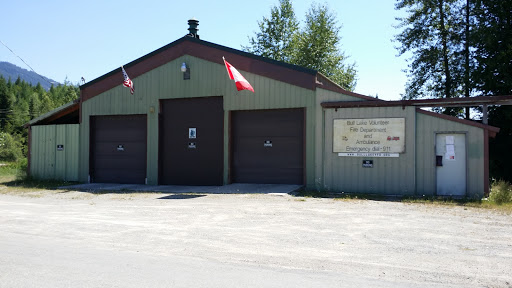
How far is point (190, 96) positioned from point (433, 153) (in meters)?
9.29

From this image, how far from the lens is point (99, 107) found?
2012 centimetres

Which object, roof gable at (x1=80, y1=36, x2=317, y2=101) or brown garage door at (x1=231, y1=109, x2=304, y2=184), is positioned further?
brown garage door at (x1=231, y1=109, x2=304, y2=184)

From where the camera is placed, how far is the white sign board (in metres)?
14.9

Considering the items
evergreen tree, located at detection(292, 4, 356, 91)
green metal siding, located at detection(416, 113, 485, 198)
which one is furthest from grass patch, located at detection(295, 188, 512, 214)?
evergreen tree, located at detection(292, 4, 356, 91)

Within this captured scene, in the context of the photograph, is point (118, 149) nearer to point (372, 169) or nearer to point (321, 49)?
point (372, 169)

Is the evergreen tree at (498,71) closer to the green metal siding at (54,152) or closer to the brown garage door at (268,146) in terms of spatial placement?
the brown garage door at (268,146)

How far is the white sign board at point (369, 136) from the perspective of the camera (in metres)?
14.9

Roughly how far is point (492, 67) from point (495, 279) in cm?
2161

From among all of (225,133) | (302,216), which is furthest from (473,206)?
(225,133)

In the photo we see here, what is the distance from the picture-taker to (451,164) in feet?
47.3

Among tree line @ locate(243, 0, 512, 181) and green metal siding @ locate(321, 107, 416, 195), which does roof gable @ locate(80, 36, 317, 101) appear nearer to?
green metal siding @ locate(321, 107, 416, 195)

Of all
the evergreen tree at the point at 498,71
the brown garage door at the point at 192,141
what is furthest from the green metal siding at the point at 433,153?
the evergreen tree at the point at 498,71

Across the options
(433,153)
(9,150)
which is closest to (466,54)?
(433,153)

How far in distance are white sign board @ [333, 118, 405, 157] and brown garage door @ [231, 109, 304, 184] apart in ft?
5.10
